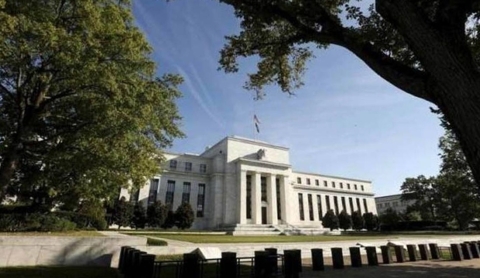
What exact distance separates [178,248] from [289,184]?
47.4 metres

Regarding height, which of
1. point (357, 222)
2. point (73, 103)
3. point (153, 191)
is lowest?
point (357, 222)

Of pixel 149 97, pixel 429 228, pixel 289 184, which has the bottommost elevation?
pixel 429 228

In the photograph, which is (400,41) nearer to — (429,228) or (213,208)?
(213,208)

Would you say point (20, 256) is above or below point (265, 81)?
below

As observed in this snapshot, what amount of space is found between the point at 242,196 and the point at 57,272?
44.3 meters

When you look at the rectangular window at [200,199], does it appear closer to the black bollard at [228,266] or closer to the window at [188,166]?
the window at [188,166]

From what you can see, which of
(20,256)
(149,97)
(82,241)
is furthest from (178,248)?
(149,97)

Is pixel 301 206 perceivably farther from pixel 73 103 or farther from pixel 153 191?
pixel 73 103

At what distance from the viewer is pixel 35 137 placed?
50.2 feet

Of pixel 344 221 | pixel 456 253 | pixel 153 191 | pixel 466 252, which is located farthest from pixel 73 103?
pixel 344 221

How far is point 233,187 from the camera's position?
5594cm

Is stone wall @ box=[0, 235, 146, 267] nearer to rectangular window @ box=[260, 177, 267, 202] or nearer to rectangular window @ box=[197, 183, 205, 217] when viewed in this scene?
rectangular window @ box=[197, 183, 205, 217]

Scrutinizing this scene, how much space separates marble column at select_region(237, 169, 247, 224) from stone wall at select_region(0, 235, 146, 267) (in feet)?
132

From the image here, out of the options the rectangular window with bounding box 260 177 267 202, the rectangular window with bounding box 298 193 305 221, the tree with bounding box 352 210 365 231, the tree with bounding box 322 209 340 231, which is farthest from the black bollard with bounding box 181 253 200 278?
the rectangular window with bounding box 298 193 305 221
